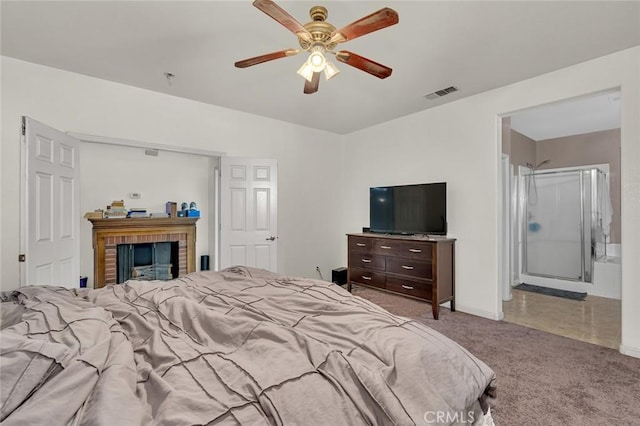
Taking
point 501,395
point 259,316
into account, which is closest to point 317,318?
point 259,316

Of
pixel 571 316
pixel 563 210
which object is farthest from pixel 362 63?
pixel 563 210

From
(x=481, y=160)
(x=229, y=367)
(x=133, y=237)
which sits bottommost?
(x=229, y=367)

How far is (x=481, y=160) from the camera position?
3.51 m

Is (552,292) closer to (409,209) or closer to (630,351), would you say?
(630,351)

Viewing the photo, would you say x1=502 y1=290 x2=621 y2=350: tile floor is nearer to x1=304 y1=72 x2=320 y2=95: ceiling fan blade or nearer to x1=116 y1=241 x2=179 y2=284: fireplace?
x1=304 y1=72 x2=320 y2=95: ceiling fan blade

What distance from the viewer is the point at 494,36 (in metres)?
2.35

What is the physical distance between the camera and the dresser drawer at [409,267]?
341cm

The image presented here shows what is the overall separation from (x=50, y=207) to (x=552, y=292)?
6.45 metres

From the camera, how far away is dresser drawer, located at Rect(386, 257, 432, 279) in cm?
341

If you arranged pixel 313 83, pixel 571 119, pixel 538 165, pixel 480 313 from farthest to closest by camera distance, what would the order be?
pixel 538 165 < pixel 571 119 < pixel 480 313 < pixel 313 83

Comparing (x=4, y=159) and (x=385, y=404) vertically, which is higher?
(x=4, y=159)

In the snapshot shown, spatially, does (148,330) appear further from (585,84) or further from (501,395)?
(585,84)

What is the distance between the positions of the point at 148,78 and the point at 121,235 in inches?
98.1

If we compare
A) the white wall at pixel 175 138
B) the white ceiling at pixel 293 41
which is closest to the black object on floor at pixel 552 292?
the white wall at pixel 175 138
